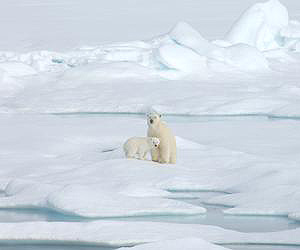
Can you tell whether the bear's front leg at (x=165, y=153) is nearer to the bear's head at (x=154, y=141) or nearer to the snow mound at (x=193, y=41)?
the bear's head at (x=154, y=141)

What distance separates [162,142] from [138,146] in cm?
18

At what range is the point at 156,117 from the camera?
21.5ft

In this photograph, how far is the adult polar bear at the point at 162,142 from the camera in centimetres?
648

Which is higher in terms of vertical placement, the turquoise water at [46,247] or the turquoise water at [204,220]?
the turquoise water at [204,220]

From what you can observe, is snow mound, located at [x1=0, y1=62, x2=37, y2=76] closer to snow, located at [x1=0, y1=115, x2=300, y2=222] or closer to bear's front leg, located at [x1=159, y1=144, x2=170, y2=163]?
snow, located at [x1=0, y1=115, x2=300, y2=222]

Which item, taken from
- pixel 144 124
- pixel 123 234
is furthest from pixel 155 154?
pixel 144 124

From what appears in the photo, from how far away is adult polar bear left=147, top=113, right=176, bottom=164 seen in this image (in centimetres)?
648

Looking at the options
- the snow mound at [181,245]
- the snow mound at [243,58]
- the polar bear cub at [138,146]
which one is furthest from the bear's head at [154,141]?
the snow mound at [243,58]

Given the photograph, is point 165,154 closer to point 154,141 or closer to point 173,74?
point 154,141

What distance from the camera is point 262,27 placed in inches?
600

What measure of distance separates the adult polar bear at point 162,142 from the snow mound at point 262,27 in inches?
343

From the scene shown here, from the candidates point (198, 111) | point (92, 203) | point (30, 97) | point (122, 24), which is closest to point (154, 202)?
point (92, 203)

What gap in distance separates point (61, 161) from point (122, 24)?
46.7 feet

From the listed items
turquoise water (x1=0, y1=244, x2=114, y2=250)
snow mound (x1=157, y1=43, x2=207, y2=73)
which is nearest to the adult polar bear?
turquoise water (x1=0, y1=244, x2=114, y2=250)
